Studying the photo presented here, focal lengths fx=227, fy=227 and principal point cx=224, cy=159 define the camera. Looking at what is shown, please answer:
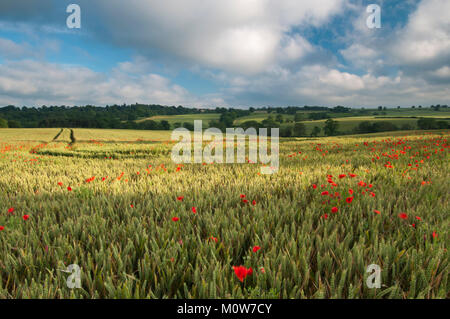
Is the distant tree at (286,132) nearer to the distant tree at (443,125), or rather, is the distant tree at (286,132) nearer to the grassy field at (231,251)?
the distant tree at (443,125)

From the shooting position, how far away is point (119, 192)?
363 centimetres

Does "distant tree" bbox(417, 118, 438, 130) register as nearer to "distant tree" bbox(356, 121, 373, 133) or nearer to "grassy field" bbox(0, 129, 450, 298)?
"distant tree" bbox(356, 121, 373, 133)

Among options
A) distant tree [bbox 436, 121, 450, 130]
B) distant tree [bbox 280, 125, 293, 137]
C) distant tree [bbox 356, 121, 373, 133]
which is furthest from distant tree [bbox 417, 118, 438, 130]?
distant tree [bbox 280, 125, 293, 137]

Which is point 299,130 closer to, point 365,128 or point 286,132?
point 286,132

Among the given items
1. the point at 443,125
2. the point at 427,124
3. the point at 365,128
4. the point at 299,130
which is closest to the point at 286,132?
the point at 299,130

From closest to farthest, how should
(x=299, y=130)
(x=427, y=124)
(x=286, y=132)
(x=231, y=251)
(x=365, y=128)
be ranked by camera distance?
(x=231, y=251) → (x=427, y=124) → (x=365, y=128) → (x=286, y=132) → (x=299, y=130)

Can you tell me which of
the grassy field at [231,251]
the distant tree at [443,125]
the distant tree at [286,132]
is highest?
the distant tree at [443,125]

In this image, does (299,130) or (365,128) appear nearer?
(365,128)

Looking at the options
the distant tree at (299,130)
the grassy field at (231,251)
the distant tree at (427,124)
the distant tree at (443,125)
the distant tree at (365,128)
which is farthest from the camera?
the distant tree at (299,130)

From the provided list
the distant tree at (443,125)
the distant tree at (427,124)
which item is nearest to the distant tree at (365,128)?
the distant tree at (427,124)

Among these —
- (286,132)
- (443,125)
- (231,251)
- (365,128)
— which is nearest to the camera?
(231,251)

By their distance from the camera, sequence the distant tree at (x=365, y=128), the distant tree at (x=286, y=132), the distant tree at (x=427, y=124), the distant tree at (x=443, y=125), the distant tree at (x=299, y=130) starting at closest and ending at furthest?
the distant tree at (x=443, y=125), the distant tree at (x=427, y=124), the distant tree at (x=365, y=128), the distant tree at (x=286, y=132), the distant tree at (x=299, y=130)

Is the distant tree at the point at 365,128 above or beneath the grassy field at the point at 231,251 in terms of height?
above

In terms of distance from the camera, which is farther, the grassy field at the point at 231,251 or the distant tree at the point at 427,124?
the distant tree at the point at 427,124
